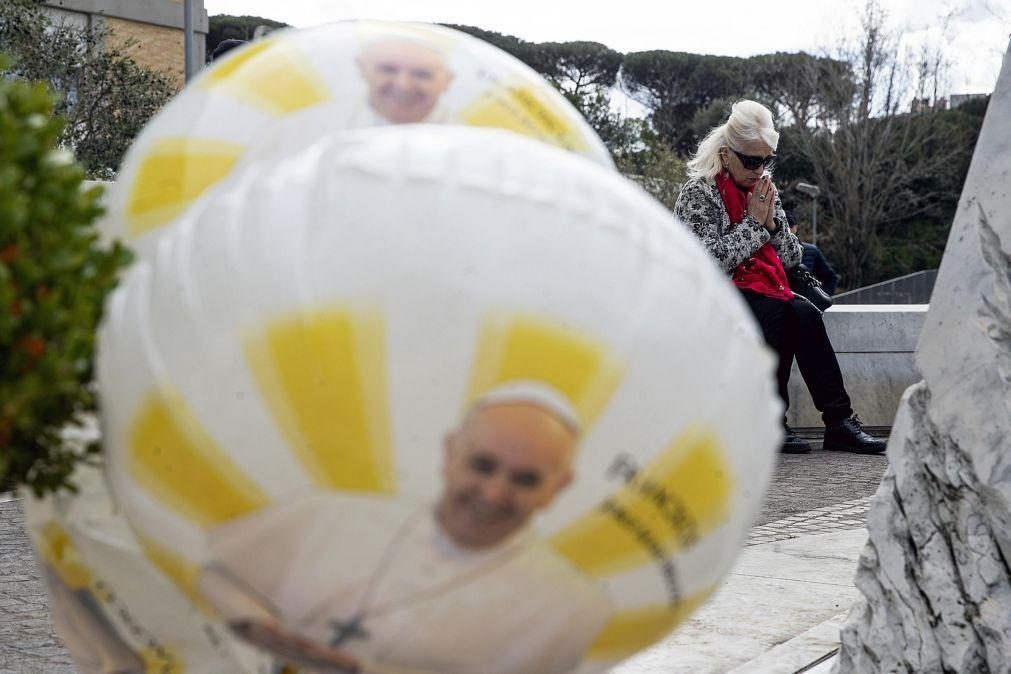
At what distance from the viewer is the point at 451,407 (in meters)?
1.21

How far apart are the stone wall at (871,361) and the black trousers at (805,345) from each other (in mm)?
1641

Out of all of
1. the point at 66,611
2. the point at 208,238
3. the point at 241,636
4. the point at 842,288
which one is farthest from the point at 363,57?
the point at 842,288

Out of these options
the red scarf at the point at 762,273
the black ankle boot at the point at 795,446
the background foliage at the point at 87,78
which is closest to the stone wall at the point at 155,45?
the background foliage at the point at 87,78

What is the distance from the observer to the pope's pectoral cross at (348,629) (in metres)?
1.28

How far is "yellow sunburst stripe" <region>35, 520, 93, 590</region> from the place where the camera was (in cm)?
175

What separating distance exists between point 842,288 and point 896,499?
36.3 meters

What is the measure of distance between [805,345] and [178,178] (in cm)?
646

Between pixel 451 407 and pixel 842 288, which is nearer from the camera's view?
pixel 451 407

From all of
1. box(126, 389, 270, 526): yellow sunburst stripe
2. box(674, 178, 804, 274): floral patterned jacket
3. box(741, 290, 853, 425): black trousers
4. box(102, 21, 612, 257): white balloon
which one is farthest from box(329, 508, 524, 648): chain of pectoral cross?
box(741, 290, 853, 425): black trousers

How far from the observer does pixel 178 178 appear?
1.64m

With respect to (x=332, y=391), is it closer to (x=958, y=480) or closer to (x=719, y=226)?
(x=958, y=480)

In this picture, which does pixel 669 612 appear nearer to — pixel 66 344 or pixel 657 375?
pixel 657 375

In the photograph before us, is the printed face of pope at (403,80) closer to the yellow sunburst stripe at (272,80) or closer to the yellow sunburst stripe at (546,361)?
the yellow sunburst stripe at (272,80)

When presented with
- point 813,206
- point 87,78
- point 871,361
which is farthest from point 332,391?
point 813,206
